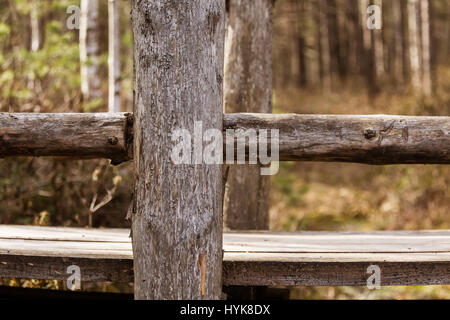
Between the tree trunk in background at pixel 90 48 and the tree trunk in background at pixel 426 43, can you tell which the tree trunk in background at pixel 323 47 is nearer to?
the tree trunk in background at pixel 426 43

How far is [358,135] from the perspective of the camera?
2.20m

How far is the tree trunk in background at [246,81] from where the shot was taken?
11.3 ft

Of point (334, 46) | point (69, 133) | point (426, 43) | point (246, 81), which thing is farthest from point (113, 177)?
point (334, 46)

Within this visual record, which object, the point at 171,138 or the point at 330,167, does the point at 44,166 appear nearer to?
the point at 171,138

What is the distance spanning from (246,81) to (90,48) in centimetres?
362

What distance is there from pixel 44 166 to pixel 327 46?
18232mm

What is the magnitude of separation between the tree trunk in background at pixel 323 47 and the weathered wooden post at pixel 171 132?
17.6 m

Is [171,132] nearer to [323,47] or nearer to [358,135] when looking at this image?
[358,135]

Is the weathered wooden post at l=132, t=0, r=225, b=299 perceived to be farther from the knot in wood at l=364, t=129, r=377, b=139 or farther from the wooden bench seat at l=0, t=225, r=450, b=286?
the knot in wood at l=364, t=129, r=377, b=139

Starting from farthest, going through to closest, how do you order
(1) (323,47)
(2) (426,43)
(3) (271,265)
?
(1) (323,47) < (2) (426,43) < (3) (271,265)

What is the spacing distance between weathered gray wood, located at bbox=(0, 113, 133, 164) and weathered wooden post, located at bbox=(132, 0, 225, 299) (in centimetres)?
12

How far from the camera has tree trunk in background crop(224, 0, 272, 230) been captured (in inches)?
135

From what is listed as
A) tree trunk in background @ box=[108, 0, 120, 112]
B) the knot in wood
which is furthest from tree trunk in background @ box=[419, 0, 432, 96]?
the knot in wood

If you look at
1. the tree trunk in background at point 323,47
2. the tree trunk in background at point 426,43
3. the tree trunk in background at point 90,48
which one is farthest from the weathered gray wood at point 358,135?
the tree trunk in background at point 323,47
